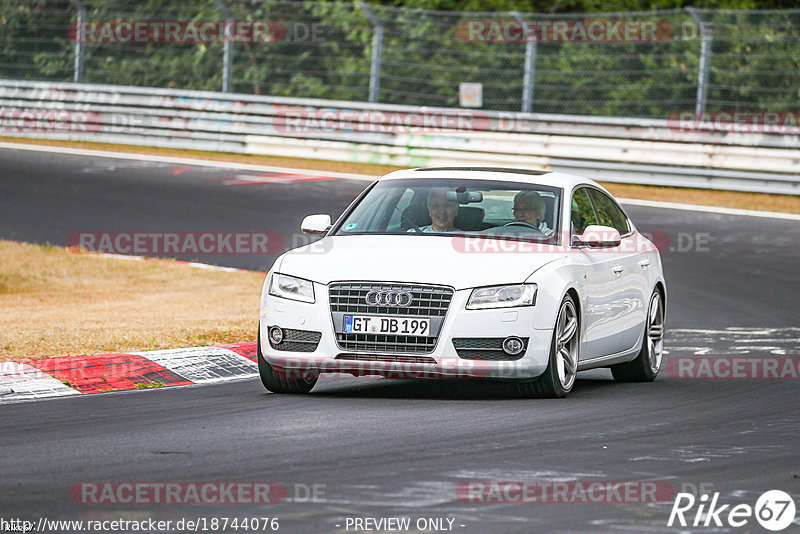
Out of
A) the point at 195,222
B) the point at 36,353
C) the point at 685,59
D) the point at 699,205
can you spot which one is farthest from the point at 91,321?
the point at 685,59

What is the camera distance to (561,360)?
924 centimetres

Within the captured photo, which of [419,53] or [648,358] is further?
[419,53]

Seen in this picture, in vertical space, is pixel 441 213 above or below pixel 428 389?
above

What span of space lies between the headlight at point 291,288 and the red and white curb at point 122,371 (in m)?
1.25

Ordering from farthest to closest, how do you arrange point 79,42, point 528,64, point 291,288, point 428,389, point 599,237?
1. point 79,42
2. point 528,64
3. point 428,389
4. point 599,237
5. point 291,288

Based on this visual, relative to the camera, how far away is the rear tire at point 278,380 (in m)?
9.38

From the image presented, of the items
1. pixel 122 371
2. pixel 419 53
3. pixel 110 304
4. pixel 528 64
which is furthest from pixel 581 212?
pixel 419 53

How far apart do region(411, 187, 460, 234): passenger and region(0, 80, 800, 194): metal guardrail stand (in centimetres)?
1465

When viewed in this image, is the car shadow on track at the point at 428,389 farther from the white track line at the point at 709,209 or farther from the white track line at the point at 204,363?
the white track line at the point at 709,209

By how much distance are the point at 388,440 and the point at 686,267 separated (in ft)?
34.9

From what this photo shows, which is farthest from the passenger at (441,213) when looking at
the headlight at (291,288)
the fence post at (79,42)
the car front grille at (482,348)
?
the fence post at (79,42)

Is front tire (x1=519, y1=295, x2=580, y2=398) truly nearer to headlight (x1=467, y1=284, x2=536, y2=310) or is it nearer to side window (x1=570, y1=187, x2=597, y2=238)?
Answer: headlight (x1=467, y1=284, x2=536, y2=310)

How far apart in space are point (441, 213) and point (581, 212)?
3.52 feet

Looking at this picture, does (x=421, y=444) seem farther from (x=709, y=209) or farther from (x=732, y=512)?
(x=709, y=209)
